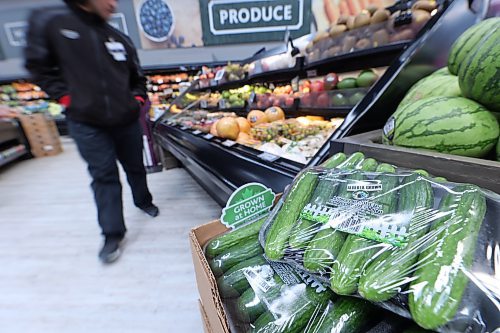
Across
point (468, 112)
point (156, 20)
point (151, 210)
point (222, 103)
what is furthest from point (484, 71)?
point (156, 20)

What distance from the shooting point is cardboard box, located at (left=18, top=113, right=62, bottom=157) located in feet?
15.6

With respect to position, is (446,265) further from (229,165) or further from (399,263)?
(229,165)

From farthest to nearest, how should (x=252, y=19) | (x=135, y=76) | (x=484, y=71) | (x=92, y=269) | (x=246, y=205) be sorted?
(x=252, y=19) → (x=135, y=76) → (x=92, y=269) → (x=246, y=205) → (x=484, y=71)

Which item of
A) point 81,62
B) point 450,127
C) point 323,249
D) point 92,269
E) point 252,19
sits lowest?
point 92,269

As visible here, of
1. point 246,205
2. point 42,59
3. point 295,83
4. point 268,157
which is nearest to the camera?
point 246,205

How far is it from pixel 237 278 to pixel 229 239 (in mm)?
104

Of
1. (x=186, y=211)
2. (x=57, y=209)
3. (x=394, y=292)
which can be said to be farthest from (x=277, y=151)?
(x=57, y=209)

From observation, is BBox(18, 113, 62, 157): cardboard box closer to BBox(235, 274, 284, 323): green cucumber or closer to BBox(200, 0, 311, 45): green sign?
BBox(200, 0, 311, 45): green sign

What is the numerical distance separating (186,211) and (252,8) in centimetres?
676

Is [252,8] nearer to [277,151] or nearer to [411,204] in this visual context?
[277,151]

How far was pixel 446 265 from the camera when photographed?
0.33 m

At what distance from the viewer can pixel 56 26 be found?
1.33 m

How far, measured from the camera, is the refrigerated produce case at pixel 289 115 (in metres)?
0.87

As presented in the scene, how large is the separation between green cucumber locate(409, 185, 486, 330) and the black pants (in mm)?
1763
